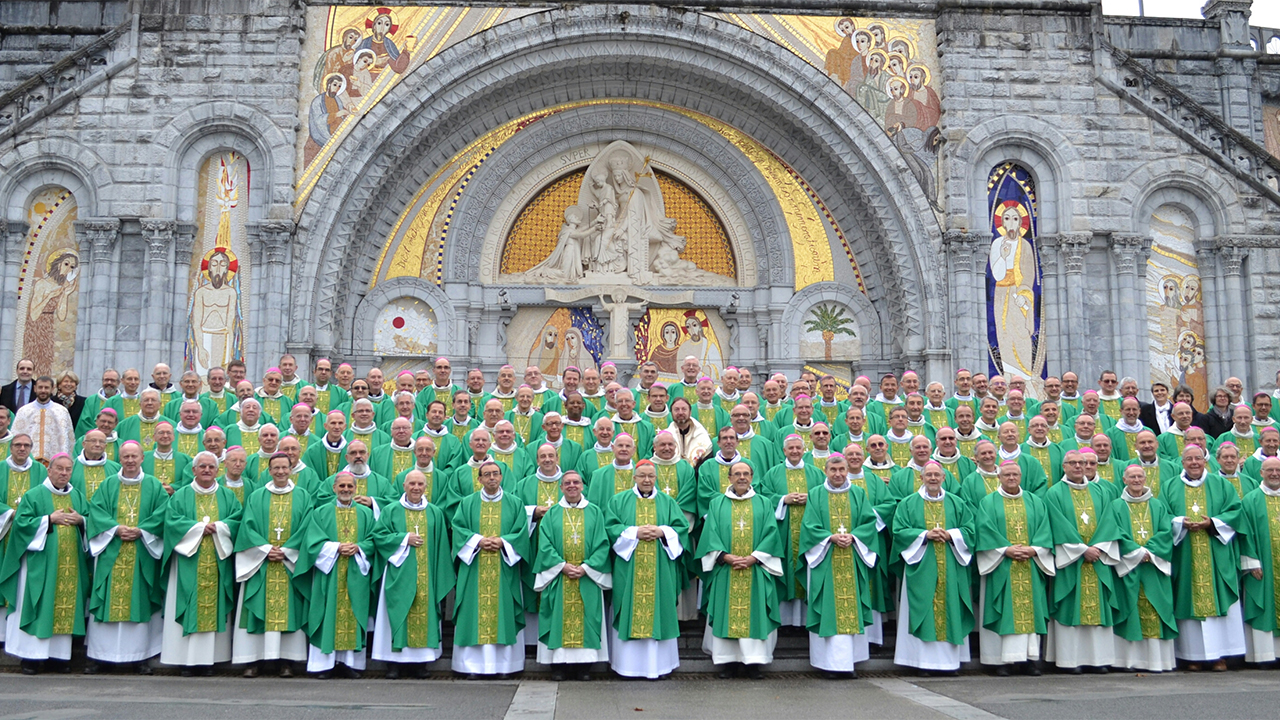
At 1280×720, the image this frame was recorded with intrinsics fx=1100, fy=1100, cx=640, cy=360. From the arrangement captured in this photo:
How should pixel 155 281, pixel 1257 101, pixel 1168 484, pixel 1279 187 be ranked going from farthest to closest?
pixel 1257 101
pixel 1279 187
pixel 155 281
pixel 1168 484

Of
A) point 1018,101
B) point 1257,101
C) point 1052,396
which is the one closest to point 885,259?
point 1018,101

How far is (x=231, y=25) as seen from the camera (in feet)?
51.2

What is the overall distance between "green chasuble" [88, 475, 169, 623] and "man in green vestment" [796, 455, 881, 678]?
522 centimetres

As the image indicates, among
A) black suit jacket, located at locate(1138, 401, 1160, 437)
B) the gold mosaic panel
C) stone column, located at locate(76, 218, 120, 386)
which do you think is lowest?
black suit jacket, located at locate(1138, 401, 1160, 437)

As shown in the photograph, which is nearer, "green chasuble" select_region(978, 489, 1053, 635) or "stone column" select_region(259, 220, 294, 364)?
"green chasuble" select_region(978, 489, 1053, 635)

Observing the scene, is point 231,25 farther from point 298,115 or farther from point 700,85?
point 700,85

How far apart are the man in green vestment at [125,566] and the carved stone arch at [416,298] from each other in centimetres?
747

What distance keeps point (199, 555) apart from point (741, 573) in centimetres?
428

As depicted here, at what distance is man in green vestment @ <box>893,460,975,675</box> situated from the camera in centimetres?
872

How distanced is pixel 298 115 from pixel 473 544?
29.9 feet

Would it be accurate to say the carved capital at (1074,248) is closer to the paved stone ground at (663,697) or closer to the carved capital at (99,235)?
the paved stone ground at (663,697)

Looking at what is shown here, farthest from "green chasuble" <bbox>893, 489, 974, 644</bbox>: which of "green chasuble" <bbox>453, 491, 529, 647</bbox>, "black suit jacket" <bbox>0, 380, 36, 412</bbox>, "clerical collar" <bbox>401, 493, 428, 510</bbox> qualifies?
"black suit jacket" <bbox>0, 380, 36, 412</bbox>

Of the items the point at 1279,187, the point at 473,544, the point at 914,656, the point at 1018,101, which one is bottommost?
the point at 914,656

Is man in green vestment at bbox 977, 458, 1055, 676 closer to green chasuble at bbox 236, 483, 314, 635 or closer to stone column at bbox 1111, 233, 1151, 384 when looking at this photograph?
green chasuble at bbox 236, 483, 314, 635
